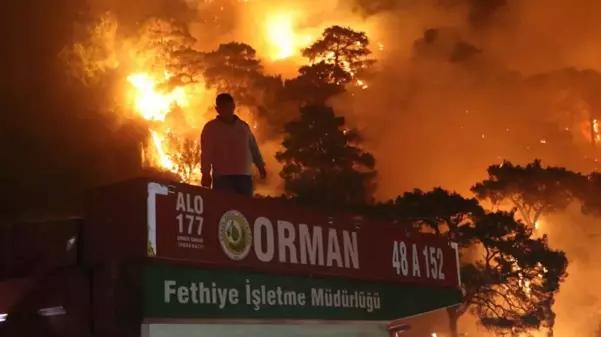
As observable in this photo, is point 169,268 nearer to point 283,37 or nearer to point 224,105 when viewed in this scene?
point 224,105

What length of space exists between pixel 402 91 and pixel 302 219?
153 ft

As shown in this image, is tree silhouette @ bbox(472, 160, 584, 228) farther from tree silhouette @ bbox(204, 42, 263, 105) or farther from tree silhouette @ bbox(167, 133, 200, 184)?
tree silhouette @ bbox(204, 42, 263, 105)

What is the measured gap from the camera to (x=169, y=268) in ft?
14.4

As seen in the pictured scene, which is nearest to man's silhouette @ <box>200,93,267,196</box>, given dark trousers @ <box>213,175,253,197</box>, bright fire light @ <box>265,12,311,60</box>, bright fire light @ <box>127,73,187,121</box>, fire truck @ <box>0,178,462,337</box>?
dark trousers @ <box>213,175,253,197</box>

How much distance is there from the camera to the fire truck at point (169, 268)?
4328 millimetres

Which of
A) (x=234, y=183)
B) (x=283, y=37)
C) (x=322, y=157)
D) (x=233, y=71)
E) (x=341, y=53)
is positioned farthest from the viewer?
(x=283, y=37)

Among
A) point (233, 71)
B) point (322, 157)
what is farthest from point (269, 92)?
point (322, 157)

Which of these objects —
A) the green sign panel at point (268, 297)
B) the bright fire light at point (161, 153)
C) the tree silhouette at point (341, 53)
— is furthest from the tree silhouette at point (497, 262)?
the tree silhouette at point (341, 53)

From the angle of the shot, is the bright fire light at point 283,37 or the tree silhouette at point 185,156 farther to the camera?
the bright fire light at point 283,37

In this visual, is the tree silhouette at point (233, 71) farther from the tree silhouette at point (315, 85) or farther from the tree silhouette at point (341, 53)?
the tree silhouette at point (341, 53)

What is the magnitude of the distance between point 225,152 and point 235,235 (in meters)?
2.04

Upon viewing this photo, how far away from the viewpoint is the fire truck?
4.33 meters

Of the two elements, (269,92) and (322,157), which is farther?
(269,92)

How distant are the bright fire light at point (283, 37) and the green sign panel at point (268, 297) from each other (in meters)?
51.7
